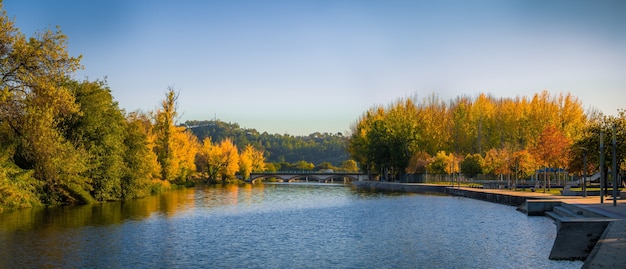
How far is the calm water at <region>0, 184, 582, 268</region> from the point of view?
20328 millimetres

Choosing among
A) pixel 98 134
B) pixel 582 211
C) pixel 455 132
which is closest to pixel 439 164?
pixel 455 132

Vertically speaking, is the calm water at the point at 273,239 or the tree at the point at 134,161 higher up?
the tree at the point at 134,161

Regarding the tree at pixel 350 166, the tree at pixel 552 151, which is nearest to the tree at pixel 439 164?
the tree at pixel 552 151

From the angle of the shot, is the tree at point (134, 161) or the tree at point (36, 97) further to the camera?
the tree at point (134, 161)

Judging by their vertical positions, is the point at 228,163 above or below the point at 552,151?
below

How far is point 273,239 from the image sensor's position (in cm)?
2653

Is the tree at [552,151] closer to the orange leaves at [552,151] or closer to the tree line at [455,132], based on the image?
the orange leaves at [552,151]

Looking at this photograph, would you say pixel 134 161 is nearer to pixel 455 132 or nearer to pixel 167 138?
pixel 167 138

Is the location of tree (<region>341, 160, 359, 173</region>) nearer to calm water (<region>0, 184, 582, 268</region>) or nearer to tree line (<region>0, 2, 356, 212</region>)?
tree line (<region>0, 2, 356, 212</region>)

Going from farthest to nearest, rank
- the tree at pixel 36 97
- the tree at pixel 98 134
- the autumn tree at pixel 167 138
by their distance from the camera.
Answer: the autumn tree at pixel 167 138, the tree at pixel 98 134, the tree at pixel 36 97

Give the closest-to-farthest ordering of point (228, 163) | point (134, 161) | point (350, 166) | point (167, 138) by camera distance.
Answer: point (134, 161) < point (167, 138) < point (228, 163) < point (350, 166)

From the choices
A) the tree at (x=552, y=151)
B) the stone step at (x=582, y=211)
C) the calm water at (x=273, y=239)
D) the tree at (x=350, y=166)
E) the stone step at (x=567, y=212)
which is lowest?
the calm water at (x=273, y=239)

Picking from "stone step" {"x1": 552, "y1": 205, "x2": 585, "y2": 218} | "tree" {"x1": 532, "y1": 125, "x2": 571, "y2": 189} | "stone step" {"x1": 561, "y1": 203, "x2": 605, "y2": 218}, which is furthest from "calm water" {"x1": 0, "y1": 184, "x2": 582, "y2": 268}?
"tree" {"x1": 532, "y1": 125, "x2": 571, "y2": 189}

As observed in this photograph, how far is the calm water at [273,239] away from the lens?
20.3 metres
